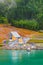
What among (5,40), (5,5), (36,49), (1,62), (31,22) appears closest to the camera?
(1,62)

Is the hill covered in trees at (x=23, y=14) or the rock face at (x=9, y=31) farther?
the hill covered in trees at (x=23, y=14)

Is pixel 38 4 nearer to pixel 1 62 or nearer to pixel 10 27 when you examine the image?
pixel 10 27

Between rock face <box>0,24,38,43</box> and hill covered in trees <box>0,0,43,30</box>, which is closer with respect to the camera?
rock face <box>0,24,38,43</box>

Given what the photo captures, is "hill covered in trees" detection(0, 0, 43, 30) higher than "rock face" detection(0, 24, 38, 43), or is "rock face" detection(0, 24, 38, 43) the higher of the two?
"hill covered in trees" detection(0, 0, 43, 30)

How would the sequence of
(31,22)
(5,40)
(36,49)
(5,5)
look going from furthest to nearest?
(5,5)
(31,22)
(5,40)
(36,49)

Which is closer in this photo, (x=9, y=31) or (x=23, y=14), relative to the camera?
(x=9, y=31)

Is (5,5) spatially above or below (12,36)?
above

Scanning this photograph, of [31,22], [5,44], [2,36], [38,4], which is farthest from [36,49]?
[38,4]

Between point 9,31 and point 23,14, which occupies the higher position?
point 23,14
